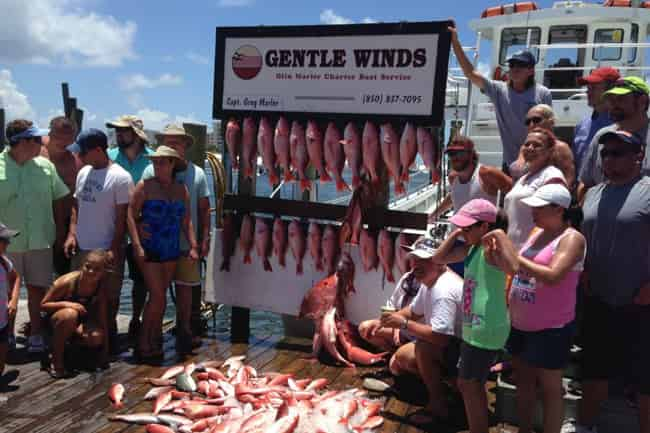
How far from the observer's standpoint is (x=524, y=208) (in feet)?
11.8

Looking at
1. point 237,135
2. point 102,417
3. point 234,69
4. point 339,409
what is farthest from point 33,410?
point 234,69

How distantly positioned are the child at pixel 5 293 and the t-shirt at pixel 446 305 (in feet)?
10.6

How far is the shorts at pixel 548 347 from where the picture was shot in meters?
3.05

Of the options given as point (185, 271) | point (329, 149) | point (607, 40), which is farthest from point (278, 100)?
point (607, 40)

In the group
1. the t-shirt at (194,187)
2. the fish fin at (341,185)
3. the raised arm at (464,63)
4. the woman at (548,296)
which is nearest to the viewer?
the woman at (548,296)

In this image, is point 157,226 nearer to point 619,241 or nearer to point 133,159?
point 133,159

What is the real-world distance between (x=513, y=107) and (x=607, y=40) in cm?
991

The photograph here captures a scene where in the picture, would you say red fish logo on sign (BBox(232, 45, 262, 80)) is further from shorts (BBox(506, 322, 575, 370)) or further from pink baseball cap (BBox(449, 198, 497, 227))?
shorts (BBox(506, 322, 575, 370))

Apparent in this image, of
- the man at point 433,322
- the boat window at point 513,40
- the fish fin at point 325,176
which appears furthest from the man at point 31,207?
the boat window at point 513,40

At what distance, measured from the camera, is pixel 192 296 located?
5648mm

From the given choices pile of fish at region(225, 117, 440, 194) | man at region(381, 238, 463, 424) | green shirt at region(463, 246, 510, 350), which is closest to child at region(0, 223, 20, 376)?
pile of fish at region(225, 117, 440, 194)

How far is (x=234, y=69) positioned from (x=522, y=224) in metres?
3.48

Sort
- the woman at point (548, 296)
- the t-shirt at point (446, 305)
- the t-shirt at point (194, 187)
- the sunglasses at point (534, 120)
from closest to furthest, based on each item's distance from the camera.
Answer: the woman at point (548, 296), the t-shirt at point (446, 305), the sunglasses at point (534, 120), the t-shirt at point (194, 187)

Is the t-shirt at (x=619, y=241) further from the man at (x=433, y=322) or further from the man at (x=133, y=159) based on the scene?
the man at (x=133, y=159)
